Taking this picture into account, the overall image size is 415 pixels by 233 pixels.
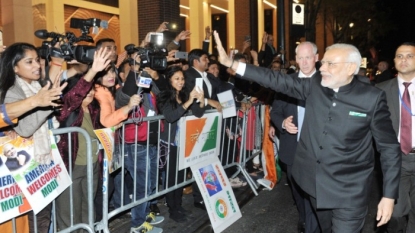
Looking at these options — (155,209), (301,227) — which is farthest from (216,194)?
(301,227)

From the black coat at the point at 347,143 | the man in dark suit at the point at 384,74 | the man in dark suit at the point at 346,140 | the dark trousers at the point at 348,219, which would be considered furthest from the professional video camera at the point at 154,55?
the man in dark suit at the point at 384,74

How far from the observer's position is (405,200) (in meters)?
4.67

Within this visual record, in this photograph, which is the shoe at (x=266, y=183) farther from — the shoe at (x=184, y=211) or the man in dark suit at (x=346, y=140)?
the man in dark suit at (x=346, y=140)

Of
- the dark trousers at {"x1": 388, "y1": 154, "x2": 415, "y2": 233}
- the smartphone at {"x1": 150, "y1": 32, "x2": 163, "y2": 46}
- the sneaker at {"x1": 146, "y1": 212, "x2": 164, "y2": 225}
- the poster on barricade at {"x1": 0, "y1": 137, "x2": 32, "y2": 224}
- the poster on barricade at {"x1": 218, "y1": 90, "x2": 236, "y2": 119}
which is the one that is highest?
the smartphone at {"x1": 150, "y1": 32, "x2": 163, "y2": 46}

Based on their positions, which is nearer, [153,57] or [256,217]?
[153,57]

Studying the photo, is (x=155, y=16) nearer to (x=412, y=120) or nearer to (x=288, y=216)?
(x=288, y=216)

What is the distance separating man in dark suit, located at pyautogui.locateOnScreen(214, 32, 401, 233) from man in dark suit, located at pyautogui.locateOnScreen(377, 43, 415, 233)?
1157mm

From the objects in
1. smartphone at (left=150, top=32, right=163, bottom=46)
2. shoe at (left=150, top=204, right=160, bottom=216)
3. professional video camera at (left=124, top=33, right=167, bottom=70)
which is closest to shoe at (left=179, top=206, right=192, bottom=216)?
shoe at (left=150, top=204, right=160, bottom=216)

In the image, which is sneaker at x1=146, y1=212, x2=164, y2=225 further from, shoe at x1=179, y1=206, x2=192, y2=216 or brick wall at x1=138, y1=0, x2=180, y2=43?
brick wall at x1=138, y1=0, x2=180, y2=43

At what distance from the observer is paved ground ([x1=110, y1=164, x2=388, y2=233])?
5.61 metres

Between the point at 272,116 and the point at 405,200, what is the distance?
1.82 meters

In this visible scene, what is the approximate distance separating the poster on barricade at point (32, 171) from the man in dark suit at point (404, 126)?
3620 millimetres

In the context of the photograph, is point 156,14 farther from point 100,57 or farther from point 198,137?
point 100,57

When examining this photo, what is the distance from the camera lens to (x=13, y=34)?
10.9 meters
